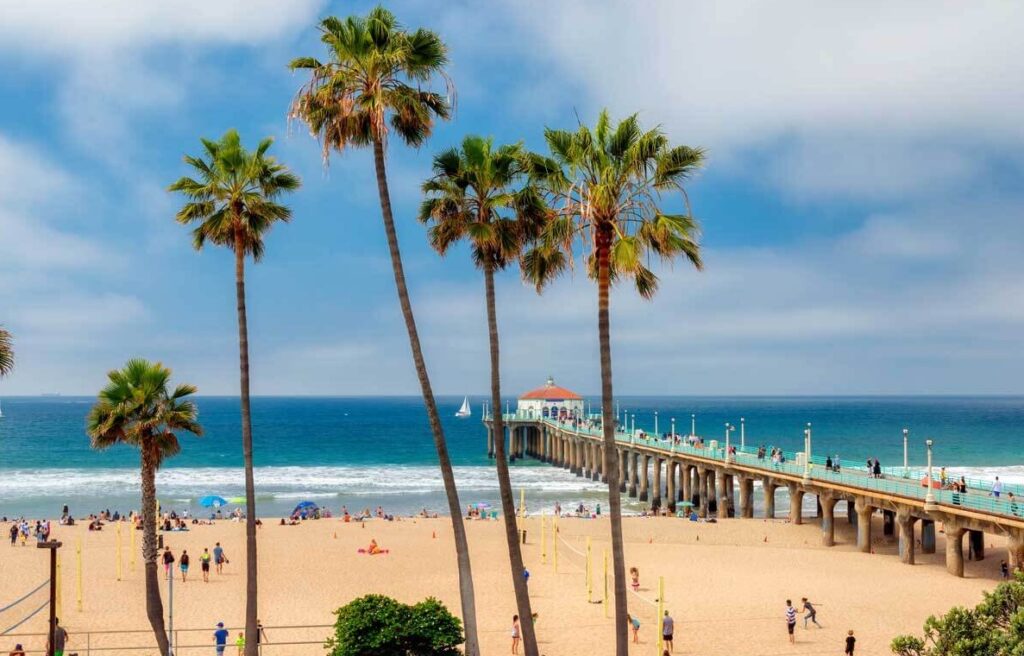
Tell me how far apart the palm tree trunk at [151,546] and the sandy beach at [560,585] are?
302 centimetres

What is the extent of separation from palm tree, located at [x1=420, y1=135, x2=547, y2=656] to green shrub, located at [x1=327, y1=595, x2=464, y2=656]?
1.27 metres

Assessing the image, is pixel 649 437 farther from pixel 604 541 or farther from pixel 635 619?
pixel 635 619

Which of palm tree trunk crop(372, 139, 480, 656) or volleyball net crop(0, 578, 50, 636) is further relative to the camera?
volleyball net crop(0, 578, 50, 636)

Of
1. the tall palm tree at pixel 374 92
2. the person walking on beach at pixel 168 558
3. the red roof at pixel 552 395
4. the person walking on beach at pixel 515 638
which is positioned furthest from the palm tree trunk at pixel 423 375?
the red roof at pixel 552 395

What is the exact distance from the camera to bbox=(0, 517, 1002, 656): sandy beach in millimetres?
19766

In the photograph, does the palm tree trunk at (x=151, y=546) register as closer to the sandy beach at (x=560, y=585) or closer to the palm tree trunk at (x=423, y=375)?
the sandy beach at (x=560, y=585)

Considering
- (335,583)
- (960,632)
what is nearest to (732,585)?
(335,583)

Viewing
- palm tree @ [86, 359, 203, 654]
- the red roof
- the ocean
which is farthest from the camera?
the red roof

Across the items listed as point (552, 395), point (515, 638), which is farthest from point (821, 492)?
point (552, 395)

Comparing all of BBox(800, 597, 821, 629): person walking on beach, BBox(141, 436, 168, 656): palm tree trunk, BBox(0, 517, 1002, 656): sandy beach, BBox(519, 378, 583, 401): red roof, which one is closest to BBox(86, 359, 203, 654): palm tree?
BBox(141, 436, 168, 656): palm tree trunk

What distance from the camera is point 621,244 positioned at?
10.6m

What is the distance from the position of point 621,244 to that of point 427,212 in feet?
13.6

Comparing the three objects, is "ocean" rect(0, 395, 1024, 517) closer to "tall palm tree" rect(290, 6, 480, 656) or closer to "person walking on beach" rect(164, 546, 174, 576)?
"person walking on beach" rect(164, 546, 174, 576)

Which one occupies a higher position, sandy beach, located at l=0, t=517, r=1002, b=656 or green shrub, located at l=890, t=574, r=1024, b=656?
green shrub, located at l=890, t=574, r=1024, b=656
